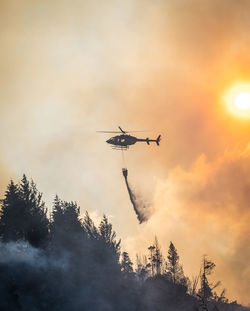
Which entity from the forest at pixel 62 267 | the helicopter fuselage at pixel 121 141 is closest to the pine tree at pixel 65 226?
the forest at pixel 62 267

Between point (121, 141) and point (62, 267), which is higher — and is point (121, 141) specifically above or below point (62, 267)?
above

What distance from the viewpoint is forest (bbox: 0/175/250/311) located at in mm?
59400

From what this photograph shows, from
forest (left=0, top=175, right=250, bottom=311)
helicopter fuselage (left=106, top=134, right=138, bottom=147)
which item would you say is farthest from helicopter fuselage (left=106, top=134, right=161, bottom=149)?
forest (left=0, top=175, right=250, bottom=311)

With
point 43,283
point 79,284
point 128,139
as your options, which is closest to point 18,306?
point 43,283

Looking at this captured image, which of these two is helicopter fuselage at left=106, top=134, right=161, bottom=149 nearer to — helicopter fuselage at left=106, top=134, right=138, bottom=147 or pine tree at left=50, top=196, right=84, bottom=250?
helicopter fuselage at left=106, top=134, right=138, bottom=147

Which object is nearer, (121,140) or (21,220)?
(21,220)

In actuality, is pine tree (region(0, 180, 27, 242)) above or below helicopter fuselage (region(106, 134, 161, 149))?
below

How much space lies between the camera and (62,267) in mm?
64438

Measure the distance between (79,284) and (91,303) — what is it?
11.8 ft

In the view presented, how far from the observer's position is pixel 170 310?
72375 millimetres

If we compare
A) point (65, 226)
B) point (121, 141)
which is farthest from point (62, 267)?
point (121, 141)

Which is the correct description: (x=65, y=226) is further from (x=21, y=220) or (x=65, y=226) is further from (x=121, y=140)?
(x=121, y=140)

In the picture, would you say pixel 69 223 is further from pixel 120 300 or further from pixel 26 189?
pixel 120 300

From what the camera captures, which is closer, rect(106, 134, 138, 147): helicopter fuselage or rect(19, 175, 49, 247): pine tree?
rect(19, 175, 49, 247): pine tree
